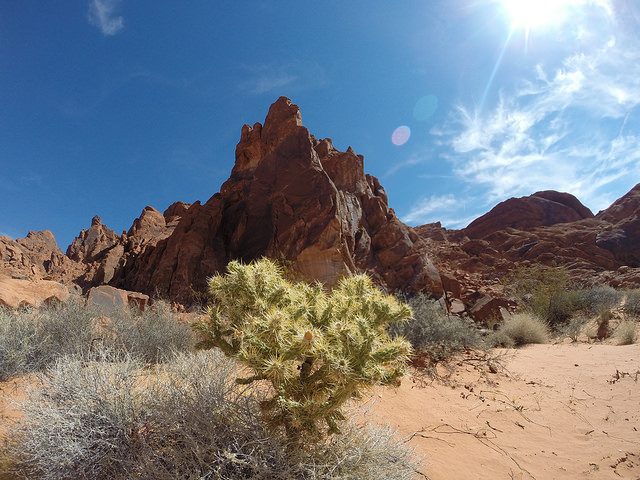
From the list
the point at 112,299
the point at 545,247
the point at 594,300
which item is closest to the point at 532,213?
the point at 545,247

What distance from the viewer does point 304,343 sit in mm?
2301

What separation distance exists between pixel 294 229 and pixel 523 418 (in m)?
13.3

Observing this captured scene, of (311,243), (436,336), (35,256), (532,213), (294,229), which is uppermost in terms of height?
(35,256)

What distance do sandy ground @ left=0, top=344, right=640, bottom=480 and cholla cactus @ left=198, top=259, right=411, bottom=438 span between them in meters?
1.15

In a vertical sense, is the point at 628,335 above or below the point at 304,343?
below

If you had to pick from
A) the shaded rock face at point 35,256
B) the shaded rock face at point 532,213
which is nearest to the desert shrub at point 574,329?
the shaded rock face at point 532,213

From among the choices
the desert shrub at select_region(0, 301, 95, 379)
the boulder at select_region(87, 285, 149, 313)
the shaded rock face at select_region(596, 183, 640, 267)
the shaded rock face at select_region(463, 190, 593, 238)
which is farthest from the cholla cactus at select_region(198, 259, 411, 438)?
the shaded rock face at select_region(463, 190, 593, 238)

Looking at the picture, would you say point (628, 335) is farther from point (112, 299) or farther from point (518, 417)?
point (112, 299)

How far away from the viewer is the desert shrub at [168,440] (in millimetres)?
2338

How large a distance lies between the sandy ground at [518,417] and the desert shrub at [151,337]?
5.66 ft

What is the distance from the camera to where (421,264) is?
17531 millimetres

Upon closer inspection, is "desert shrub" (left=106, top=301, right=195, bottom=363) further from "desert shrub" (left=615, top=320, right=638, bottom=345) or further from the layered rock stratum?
"desert shrub" (left=615, top=320, right=638, bottom=345)

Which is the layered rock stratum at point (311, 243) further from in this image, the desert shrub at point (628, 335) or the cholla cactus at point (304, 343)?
the cholla cactus at point (304, 343)

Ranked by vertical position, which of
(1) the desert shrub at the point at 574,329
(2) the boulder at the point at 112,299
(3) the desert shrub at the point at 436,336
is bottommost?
(1) the desert shrub at the point at 574,329
